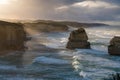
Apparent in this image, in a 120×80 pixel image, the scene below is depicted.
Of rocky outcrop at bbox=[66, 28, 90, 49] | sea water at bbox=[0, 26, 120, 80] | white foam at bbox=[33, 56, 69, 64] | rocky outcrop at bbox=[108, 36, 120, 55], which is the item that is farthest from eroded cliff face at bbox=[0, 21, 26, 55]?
rocky outcrop at bbox=[108, 36, 120, 55]

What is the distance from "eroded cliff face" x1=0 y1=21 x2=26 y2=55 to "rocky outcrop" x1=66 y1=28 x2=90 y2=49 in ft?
26.7

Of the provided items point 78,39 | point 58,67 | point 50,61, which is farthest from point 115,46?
point 58,67

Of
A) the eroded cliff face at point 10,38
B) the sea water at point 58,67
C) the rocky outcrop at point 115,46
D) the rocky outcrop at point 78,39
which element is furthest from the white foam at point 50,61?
the rocky outcrop at point 78,39

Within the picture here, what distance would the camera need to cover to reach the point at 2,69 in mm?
35281

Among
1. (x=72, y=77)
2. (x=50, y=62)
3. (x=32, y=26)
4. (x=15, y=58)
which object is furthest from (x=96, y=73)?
(x=32, y=26)

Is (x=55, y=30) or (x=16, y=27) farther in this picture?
(x=55, y=30)

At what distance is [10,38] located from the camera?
170ft

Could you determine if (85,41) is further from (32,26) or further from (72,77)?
(32,26)

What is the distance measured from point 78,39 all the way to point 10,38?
1090 cm

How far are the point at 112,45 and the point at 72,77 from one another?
18082mm

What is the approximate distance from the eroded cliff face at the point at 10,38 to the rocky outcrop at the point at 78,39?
26.7ft

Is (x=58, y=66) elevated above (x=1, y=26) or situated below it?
below

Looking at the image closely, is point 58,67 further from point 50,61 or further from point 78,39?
point 78,39

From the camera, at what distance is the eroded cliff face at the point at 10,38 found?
165 feet
